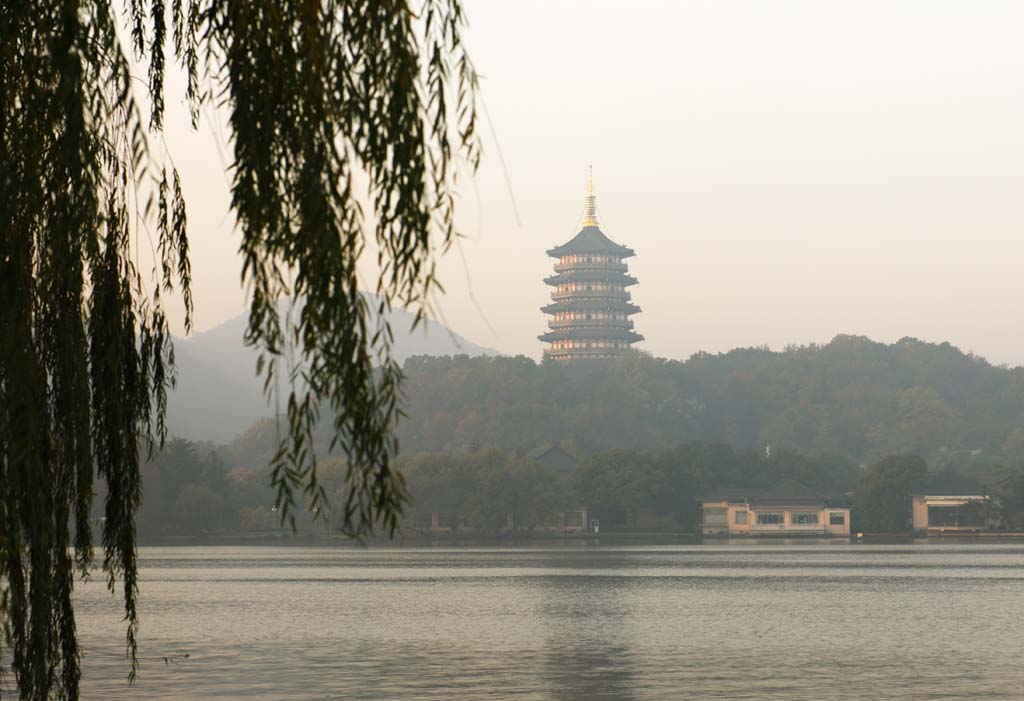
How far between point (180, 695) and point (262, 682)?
7.37 ft

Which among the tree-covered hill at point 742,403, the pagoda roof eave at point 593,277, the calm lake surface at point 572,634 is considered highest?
the pagoda roof eave at point 593,277

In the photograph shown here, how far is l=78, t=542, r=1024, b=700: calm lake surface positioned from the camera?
85.4 feet

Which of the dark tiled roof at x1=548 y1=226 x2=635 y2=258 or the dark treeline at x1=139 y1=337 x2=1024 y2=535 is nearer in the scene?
the dark treeline at x1=139 y1=337 x2=1024 y2=535

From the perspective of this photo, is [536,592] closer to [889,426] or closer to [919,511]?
[919,511]

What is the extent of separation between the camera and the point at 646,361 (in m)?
154

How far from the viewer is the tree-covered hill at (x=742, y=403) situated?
136 meters

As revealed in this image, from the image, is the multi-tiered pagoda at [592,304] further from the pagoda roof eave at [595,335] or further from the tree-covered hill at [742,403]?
the tree-covered hill at [742,403]

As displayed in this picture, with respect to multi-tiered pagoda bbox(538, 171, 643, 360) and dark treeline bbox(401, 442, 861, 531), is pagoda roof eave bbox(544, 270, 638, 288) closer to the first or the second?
multi-tiered pagoda bbox(538, 171, 643, 360)

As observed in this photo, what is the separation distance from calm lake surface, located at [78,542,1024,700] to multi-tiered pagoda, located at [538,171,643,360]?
102 m

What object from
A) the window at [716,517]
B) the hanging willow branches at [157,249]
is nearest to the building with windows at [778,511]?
the window at [716,517]


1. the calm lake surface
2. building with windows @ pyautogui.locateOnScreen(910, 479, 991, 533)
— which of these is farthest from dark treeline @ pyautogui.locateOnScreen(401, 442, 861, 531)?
the calm lake surface

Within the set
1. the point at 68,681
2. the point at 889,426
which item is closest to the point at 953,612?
the point at 68,681

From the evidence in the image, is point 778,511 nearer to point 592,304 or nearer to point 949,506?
point 949,506

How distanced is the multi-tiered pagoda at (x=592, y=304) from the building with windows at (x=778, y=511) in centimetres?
6291
